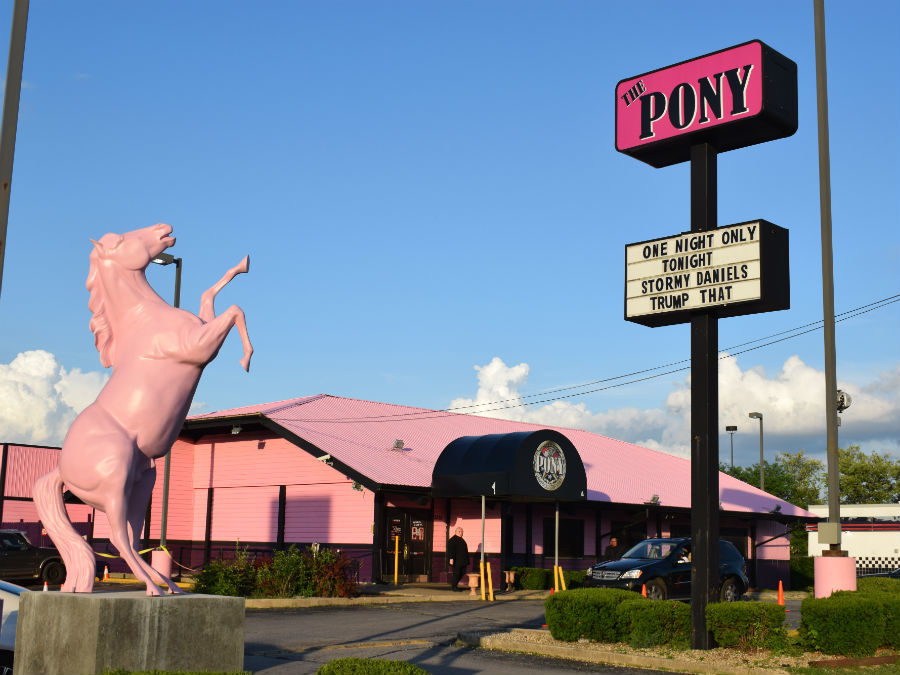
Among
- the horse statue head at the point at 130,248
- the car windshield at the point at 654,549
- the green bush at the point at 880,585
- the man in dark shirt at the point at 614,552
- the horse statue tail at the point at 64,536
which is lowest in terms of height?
the green bush at the point at 880,585

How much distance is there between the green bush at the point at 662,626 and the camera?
49.6ft

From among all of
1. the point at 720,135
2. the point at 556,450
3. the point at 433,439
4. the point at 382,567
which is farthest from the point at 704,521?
the point at 433,439

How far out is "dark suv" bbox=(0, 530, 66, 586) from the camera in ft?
89.6

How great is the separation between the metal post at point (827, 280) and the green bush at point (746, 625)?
2.16 metres

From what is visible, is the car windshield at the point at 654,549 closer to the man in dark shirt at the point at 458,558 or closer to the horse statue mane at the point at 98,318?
the man in dark shirt at the point at 458,558

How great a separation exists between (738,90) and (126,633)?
11.9 metres

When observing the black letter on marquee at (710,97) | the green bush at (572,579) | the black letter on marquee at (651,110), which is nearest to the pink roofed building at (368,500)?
the green bush at (572,579)

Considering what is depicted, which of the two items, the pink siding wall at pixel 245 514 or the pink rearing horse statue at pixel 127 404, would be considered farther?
the pink siding wall at pixel 245 514

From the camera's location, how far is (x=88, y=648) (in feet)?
25.3

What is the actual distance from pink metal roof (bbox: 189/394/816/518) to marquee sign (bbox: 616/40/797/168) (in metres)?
14.0

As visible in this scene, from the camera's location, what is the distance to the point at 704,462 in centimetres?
1487

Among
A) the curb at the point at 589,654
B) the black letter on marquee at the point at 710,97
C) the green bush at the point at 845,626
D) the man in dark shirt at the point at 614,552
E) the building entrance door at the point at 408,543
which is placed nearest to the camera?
the curb at the point at 589,654

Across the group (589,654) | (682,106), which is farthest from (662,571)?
(682,106)

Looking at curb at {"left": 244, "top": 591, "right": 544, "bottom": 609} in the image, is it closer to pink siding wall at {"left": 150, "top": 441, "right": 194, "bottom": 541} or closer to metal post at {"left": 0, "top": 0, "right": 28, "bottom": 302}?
pink siding wall at {"left": 150, "top": 441, "right": 194, "bottom": 541}
